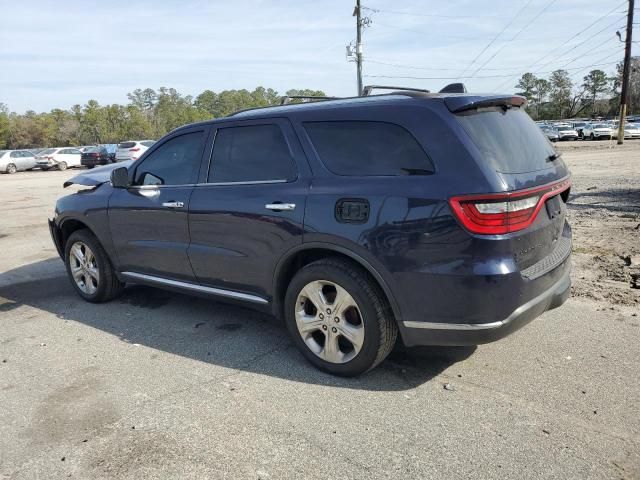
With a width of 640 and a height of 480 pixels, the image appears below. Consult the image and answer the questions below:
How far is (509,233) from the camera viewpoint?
3004mm

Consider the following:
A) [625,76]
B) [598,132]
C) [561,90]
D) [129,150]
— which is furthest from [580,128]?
[561,90]

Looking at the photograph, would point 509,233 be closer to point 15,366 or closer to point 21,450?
point 21,450

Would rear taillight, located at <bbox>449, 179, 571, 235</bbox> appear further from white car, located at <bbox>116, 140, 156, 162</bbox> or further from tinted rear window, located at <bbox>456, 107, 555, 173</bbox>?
white car, located at <bbox>116, 140, 156, 162</bbox>

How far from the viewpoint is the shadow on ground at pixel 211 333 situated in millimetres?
3666

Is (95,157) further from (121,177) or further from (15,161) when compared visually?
(121,177)

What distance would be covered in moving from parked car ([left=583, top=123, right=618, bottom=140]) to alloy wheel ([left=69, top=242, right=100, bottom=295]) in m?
46.1

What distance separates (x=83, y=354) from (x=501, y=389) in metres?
3.13

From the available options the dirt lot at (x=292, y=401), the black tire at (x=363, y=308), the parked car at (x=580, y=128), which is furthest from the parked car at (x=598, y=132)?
the black tire at (x=363, y=308)

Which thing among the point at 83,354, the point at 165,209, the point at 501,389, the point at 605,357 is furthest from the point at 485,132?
the point at 83,354

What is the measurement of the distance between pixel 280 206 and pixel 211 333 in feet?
4.82

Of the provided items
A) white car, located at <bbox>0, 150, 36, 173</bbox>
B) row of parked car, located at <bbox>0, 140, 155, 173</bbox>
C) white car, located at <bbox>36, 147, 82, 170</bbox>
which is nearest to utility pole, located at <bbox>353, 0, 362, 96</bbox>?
row of parked car, located at <bbox>0, 140, 155, 173</bbox>

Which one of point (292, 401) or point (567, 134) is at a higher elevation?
point (292, 401)

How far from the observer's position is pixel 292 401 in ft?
10.9

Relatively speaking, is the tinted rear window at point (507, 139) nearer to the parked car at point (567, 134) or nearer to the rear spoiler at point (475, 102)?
the rear spoiler at point (475, 102)
